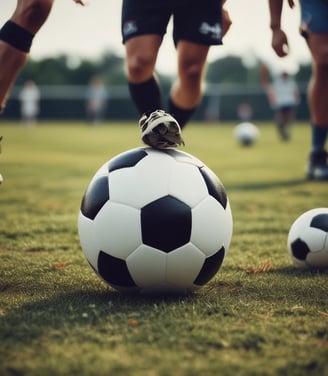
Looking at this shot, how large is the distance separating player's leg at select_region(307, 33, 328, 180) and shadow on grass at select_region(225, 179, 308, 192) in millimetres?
259

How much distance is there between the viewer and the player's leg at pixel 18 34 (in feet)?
10.4

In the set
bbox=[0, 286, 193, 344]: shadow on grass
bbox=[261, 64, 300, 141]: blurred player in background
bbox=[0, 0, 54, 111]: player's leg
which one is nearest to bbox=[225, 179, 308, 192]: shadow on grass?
bbox=[0, 0, 54, 111]: player's leg

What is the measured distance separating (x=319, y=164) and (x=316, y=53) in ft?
4.75

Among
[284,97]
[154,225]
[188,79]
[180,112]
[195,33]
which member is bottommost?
[284,97]

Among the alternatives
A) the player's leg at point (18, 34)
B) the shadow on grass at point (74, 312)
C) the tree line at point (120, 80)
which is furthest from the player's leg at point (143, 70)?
the tree line at point (120, 80)

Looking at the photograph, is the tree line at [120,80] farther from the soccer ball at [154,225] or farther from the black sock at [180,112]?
the soccer ball at [154,225]

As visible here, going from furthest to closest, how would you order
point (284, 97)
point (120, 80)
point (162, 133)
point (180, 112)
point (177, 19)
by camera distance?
1. point (120, 80)
2. point (284, 97)
3. point (180, 112)
4. point (177, 19)
5. point (162, 133)

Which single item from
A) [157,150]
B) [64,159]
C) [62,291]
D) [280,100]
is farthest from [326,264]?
[280,100]

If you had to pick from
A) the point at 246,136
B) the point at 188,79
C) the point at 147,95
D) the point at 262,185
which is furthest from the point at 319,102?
the point at 246,136

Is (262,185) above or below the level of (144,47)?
below

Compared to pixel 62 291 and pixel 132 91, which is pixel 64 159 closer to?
pixel 132 91

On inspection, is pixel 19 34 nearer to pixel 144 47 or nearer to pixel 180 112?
pixel 144 47

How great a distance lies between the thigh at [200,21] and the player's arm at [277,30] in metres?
0.37

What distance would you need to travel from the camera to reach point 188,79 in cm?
428
